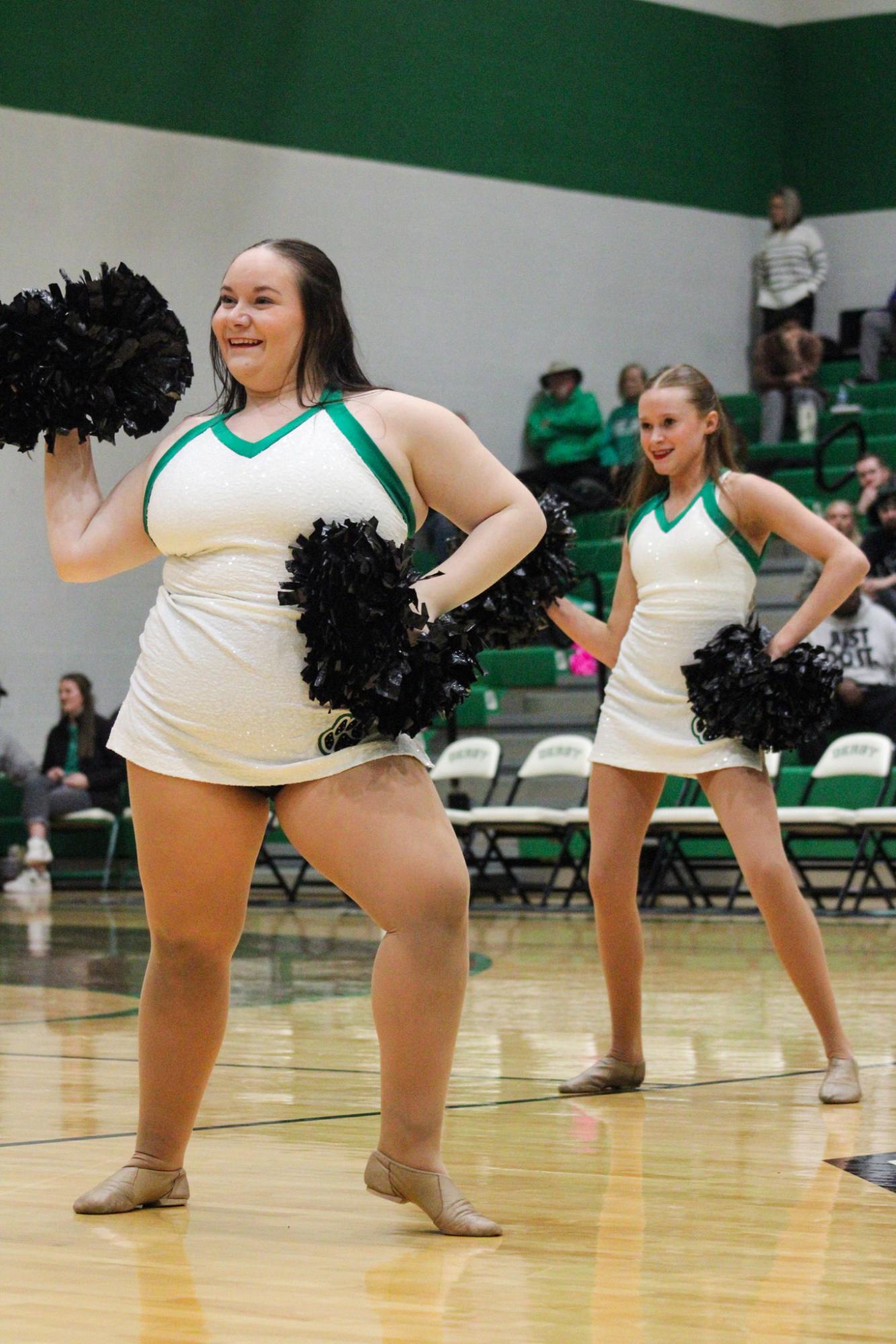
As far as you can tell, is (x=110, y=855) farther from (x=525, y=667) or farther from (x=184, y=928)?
(x=184, y=928)

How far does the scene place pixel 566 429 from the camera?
15.9 metres

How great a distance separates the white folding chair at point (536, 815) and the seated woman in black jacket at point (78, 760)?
263 cm

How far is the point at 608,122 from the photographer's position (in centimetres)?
1706

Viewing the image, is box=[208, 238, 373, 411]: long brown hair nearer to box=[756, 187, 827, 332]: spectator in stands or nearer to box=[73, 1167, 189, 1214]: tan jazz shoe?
box=[73, 1167, 189, 1214]: tan jazz shoe

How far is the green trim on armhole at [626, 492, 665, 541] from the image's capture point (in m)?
5.10

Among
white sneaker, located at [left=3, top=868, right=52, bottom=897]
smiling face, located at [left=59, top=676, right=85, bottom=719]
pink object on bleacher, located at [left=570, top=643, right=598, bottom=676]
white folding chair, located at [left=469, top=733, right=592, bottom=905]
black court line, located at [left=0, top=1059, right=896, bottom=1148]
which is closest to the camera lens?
black court line, located at [left=0, top=1059, right=896, bottom=1148]

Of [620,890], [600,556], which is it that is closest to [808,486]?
[600,556]

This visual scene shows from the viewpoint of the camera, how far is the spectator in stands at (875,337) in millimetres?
15562

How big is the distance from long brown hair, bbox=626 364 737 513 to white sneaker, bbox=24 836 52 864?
843 cm

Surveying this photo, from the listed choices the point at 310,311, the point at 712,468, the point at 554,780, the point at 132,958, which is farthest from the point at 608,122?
the point at 310,311

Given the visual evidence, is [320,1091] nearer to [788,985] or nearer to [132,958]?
[788,985]

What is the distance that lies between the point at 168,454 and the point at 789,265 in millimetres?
14176

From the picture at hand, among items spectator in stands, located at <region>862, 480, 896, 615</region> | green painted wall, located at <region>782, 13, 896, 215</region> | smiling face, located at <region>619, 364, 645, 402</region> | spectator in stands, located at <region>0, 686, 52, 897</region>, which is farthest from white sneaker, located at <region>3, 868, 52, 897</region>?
green painted wall, located at <region>782, 13, 896, 215</region>

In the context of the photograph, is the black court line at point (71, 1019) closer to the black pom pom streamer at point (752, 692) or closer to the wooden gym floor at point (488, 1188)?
the wooden gym floor at point (488, 1188)
